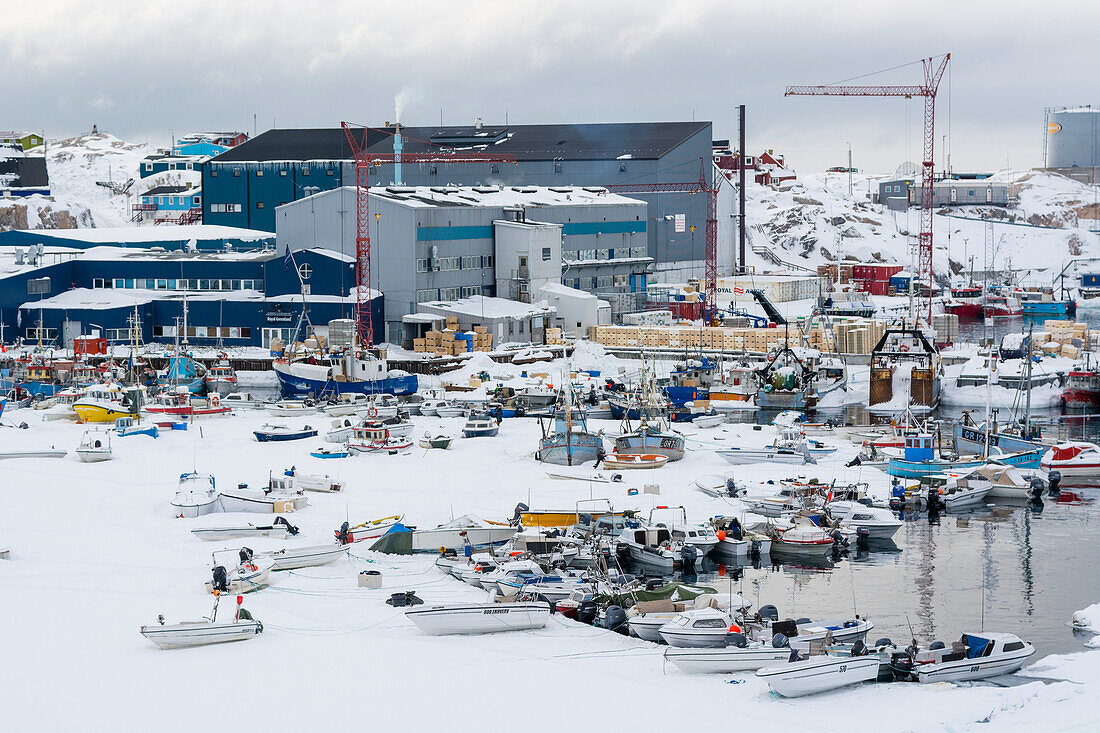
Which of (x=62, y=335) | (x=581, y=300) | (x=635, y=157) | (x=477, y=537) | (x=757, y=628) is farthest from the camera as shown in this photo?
(x=635, y=157)

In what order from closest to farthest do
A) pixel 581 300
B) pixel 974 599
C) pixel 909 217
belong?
pixel 974 599, pixel 581 300, pixel 909 217

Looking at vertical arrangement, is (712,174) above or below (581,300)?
above

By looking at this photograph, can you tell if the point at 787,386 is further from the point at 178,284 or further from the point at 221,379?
the point at 178,284

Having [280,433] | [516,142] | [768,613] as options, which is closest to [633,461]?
[280,433]

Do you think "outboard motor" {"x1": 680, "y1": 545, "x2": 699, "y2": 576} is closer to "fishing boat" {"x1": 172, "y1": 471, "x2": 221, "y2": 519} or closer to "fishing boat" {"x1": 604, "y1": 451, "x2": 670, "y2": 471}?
"fishing boat" {"x1": 604, "y1": 451, "x2": 670, "y2": 471}

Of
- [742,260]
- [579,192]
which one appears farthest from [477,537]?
[742,260]

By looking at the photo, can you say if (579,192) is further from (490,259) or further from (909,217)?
(909,217)

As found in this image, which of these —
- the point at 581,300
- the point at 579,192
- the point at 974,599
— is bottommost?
the point at 974,599

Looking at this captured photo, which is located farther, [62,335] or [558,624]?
[62,335]
